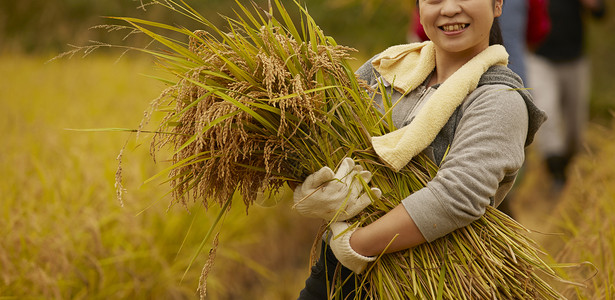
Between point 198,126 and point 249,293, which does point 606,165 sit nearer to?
point 249,293

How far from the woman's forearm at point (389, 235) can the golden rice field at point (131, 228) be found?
517mm

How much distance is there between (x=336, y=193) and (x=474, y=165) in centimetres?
31

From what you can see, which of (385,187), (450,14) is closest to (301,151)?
(385,187)

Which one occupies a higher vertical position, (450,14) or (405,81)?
(450,14)

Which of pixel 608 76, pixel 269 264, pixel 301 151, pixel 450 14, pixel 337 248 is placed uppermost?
pixel 450 14

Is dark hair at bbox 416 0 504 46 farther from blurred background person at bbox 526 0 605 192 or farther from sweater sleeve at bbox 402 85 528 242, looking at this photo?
blurred background person at bbox 526 0 605 192

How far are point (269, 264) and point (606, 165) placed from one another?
212 cm

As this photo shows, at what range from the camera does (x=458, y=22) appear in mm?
1507

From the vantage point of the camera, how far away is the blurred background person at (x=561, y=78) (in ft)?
15.5

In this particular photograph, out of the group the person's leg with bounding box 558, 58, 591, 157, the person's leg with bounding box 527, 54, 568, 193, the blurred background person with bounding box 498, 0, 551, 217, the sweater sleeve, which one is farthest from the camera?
the person's leg with bounding box 558, 58, 591, 157

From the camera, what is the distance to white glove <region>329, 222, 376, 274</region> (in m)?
1.46

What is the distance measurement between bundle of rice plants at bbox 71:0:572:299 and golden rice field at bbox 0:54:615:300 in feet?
0.88

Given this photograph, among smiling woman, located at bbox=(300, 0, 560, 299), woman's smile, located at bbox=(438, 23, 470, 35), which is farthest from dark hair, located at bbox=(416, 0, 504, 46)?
woman's smile, located at bbox=(438, 23, 470, 35)

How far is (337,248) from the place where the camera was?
1483 mm
